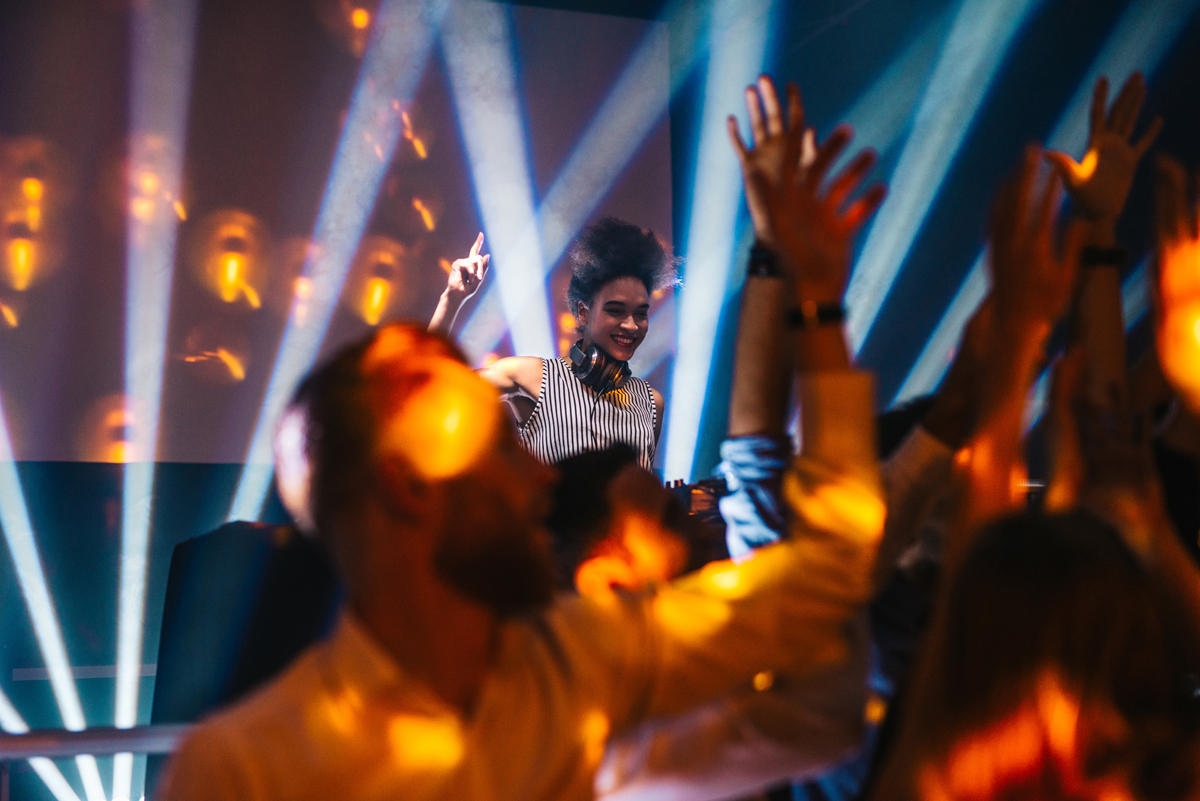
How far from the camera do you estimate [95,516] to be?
375 cm

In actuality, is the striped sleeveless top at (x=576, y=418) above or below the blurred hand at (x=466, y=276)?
below

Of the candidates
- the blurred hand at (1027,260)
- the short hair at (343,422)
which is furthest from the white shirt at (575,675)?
the blurred hand at (1027,260)

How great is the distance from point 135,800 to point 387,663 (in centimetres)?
383

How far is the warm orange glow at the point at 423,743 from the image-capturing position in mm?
661

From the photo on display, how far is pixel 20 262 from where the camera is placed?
12.1ft

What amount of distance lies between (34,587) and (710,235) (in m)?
3.51

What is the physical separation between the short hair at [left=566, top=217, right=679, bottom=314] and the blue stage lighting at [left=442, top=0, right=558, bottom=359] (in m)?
1.23

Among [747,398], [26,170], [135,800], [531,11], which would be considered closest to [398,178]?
[531,11]

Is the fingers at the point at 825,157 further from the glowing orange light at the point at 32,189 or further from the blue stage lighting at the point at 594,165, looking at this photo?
the glowing orange light at the point at 32,189

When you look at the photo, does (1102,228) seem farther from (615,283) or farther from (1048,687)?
(615,283)

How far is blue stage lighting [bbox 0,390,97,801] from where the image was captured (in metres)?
3.63

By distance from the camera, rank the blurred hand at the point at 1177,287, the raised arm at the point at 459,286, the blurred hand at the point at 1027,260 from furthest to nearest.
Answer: the raised arm at the point at 459,286, the blurred hand at the point at 1177,287, the blurred hand at the point at 1027,260

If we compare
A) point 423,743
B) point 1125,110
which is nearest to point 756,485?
point 423,743

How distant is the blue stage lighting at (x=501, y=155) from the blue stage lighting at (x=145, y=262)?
125 cm
